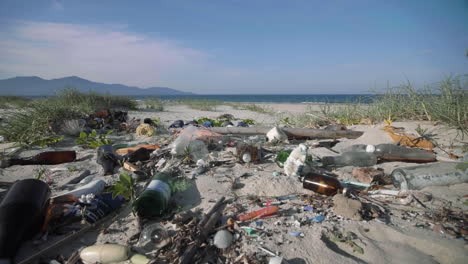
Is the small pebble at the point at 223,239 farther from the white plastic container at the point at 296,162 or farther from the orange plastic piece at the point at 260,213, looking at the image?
the white plastic container at the point at 296,162

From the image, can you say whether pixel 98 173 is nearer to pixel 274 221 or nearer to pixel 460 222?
pixel 274 221

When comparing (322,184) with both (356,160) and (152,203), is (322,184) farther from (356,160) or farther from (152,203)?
(152,203)

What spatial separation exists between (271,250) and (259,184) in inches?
26.1

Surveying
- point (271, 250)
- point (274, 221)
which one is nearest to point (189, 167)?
point (274, 221)

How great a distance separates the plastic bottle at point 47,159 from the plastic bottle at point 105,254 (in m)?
1.84

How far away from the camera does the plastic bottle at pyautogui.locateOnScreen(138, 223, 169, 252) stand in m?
1.08

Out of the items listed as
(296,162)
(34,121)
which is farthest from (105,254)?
(34,121)

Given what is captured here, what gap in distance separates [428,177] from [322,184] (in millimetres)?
888

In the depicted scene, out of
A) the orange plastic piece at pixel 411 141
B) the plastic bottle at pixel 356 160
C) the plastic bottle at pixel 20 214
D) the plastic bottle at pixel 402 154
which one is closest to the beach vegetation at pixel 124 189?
the plastic bottle at pixel 20 214

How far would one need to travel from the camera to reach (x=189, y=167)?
2.07m

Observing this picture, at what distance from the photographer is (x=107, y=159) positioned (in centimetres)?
209

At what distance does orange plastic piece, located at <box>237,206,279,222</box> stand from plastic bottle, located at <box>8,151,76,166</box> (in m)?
2.23

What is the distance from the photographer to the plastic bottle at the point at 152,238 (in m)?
1.08

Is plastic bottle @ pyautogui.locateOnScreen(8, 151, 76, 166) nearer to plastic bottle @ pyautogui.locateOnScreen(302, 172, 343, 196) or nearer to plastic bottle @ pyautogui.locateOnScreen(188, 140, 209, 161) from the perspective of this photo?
plastic bottle @ pyautogui.locateOnScreen(188, 140, 209, 161)
